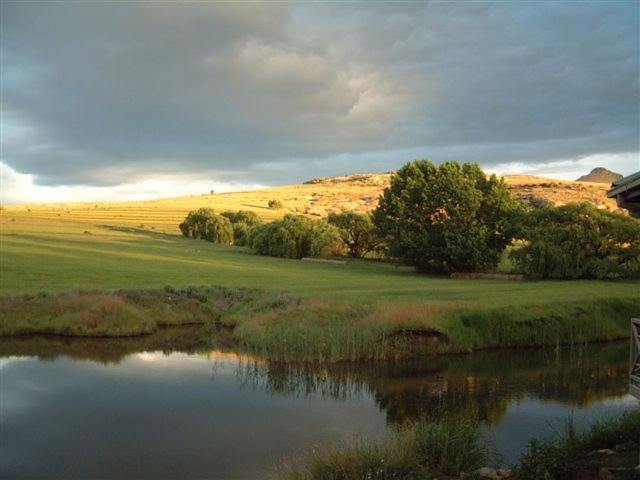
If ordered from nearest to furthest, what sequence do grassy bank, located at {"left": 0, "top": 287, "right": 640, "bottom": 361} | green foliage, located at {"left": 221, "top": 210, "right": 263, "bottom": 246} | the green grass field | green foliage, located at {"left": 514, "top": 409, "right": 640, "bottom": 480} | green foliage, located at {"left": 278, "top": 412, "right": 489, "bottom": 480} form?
green foliage, located at {"left": 514, "top": 409, "right": 640, "bottom": 480}
green foliage, located at {"left": 278, "top": 412, "right": 489, "bottom": 480}
grassy bank, located at {"left": 0, "top": 287, "right": 640, "bottom": 361}
the green grass field
green foliage, located at {"left": 221, "top": 210, "right": 263, "bottom": 246}

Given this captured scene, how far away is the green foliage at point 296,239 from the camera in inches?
2645

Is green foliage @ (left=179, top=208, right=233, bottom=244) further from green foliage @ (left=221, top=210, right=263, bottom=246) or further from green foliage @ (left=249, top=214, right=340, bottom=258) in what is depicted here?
green foliage @ (left=249, top=214, right=340, bottom=258)

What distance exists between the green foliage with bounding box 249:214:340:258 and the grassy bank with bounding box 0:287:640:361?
3176 centimetres

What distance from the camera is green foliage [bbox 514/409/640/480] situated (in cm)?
1120

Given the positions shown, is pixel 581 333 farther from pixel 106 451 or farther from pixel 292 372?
pixel 106 451

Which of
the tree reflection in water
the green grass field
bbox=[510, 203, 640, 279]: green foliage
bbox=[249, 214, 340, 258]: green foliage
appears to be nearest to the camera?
the tree reflection in water

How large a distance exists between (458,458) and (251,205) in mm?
145928

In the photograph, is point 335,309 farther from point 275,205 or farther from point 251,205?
point 251,205

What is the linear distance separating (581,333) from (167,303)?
73.3ft

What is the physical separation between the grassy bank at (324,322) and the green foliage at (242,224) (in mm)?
45440

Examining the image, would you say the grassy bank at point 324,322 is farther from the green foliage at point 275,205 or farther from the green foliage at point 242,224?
the green foliage at point 275,205

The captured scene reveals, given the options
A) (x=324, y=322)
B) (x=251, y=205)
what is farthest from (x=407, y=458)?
(x=251, y=205)

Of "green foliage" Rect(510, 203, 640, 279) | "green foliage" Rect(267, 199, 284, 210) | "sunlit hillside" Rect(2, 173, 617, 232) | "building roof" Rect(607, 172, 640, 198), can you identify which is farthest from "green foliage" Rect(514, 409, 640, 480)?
"green foliage" Rect(267, 199, 284, 210)

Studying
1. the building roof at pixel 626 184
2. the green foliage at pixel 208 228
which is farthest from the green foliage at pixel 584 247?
the green foliage at pixel 208 228
